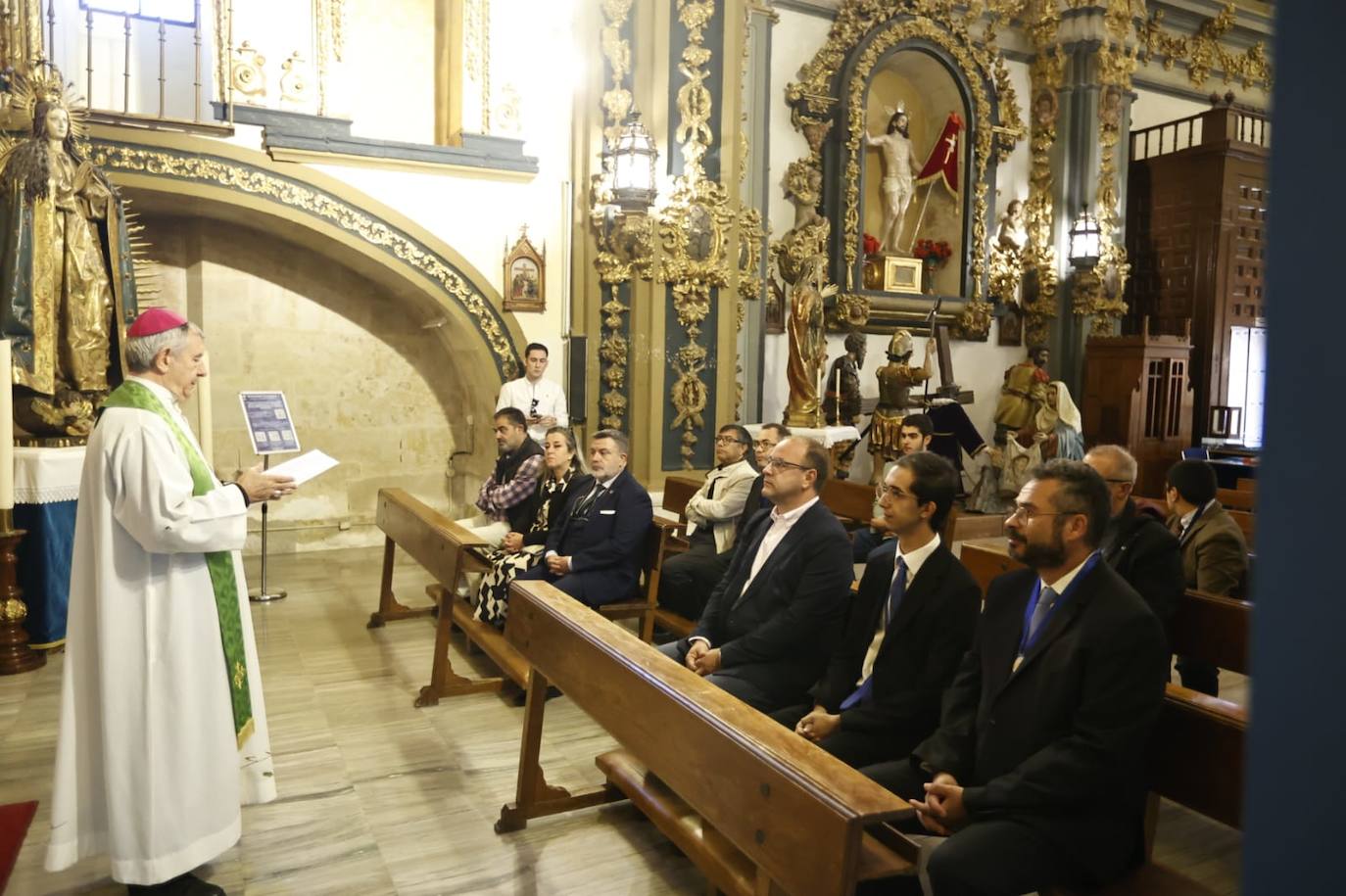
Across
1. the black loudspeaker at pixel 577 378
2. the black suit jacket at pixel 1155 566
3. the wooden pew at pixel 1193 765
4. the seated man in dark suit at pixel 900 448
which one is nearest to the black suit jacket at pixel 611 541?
the seated man in dark suit at pixel 900 448

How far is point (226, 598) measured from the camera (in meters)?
2.83

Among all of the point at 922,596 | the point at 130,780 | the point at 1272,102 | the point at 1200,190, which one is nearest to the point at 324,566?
the point at 130,780

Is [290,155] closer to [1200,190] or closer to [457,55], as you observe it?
[457,55]

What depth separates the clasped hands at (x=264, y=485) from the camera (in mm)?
2799

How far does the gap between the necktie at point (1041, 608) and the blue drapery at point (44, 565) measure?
15.4 ft

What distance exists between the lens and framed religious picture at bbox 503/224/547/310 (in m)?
7.77

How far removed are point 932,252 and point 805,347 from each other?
2995 millimetres

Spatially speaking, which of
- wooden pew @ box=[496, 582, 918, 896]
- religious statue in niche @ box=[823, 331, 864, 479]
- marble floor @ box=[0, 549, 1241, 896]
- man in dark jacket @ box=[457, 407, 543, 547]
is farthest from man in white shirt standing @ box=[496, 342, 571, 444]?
wooden pew @ box=[496, 582, 918, 896]

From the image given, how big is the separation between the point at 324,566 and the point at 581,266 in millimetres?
3112

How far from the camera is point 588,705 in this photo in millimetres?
2863

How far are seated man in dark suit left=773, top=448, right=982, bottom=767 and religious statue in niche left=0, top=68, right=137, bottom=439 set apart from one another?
4526 millimetres

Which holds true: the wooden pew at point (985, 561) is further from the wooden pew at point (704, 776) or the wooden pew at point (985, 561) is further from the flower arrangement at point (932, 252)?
the flower arrangement at point (932, 252)

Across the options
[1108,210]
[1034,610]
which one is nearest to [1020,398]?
[1108,210]

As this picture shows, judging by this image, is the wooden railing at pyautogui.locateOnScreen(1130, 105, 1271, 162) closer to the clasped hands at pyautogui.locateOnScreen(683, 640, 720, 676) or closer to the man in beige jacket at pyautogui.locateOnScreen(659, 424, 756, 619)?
the man in beige jacket at pyautogui.locateOnScreen(659, 424, 756, 619)
